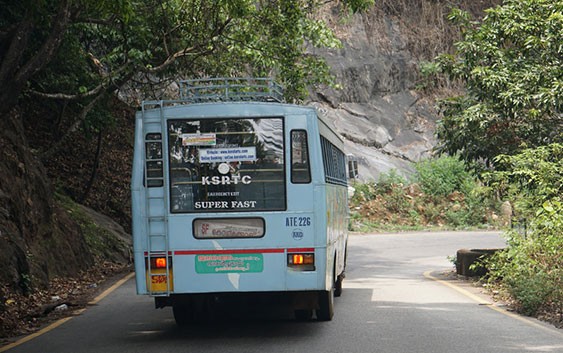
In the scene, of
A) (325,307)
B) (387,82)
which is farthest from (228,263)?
(387,82)

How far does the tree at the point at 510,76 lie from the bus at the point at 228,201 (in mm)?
7885

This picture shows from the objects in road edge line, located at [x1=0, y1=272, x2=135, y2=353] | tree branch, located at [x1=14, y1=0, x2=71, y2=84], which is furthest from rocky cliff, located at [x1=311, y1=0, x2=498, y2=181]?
tree branch, located at [x1=14, y1=0, x2=71, y2=84]

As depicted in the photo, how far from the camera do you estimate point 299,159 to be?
11125mm

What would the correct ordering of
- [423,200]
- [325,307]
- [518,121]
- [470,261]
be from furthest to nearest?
[423,200] → [470,261] → [518,121] → [325,307]

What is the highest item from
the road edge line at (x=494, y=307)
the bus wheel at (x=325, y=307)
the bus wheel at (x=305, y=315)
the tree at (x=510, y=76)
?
the tree at (x=510, y=76)

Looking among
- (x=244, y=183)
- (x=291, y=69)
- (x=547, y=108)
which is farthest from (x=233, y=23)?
(x=244, y=183)

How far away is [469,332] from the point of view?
11.4 meters

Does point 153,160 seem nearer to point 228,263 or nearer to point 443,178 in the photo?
point 228,263

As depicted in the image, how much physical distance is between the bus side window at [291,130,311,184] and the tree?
7699 mm

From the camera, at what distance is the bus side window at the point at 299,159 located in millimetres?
11078

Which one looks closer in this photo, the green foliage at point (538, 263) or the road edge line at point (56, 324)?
the road edge line at point (56, 324)

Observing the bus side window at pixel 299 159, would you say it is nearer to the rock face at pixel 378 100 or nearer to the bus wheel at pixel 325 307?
the bus wheel at pixel 325 307

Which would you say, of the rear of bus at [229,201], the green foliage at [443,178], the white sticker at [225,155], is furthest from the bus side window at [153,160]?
the green foliage at [443,178]

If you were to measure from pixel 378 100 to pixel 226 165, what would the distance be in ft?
124
